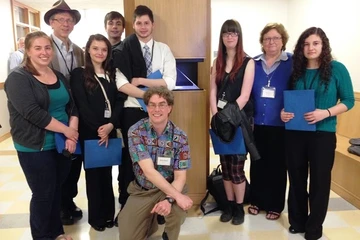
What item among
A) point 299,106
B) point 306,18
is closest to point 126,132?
point 299,106

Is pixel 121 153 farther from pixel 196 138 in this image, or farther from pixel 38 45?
pixel 38 45

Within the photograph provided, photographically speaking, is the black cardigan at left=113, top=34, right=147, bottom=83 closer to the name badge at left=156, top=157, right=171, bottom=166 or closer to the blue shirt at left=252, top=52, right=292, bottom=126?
the name badge at left=156, top=157, right=171, bottom=166

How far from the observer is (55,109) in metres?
1.94

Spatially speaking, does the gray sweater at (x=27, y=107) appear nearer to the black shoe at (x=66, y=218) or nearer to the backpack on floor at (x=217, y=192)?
the black shoe at (x=66, y=218)

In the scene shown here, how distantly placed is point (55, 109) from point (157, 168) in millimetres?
740

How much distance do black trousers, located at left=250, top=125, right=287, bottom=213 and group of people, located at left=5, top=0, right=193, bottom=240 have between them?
814 millimetres

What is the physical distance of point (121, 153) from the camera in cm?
221

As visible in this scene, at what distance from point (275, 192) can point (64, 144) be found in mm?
1672

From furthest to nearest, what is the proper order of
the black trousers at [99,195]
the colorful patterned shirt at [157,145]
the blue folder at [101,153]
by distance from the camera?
the black trousers at [99,195]
the blue folder at [101,153]
the colorful patterned shirt at [157,145]

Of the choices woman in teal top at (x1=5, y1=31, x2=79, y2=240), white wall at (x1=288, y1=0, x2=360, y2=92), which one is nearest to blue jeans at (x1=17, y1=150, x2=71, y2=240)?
woman in teal top at (x1=5, y1=31, x2=79, y2=240)

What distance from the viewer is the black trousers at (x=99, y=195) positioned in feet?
7.20

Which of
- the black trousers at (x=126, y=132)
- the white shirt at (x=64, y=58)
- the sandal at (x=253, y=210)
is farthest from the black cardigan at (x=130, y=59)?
the sandal at (x=253, y=210)

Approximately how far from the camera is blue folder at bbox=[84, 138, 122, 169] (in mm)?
2080

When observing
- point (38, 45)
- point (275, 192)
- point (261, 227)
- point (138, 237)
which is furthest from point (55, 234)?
point (275, 192)
